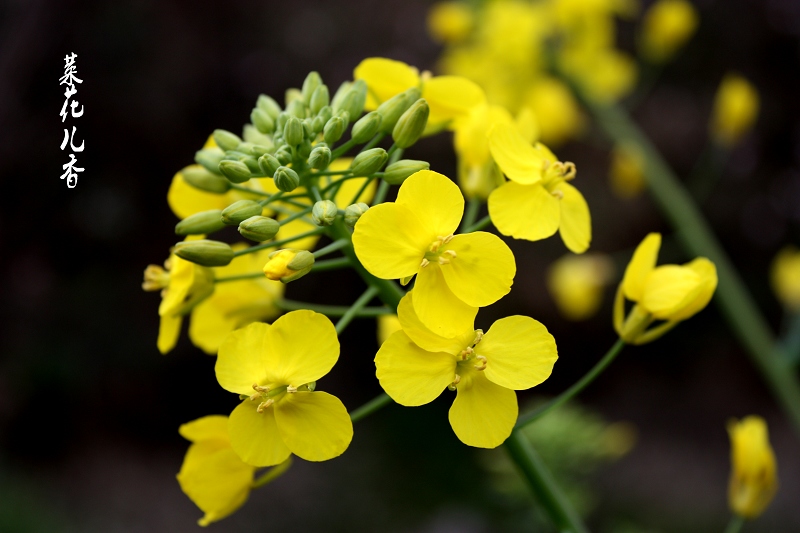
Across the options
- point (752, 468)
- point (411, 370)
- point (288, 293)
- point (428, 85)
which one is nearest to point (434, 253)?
point (411, 370)

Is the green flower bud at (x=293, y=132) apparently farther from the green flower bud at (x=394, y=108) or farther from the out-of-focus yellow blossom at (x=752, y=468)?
the out-of-focus yellow blossom at (x=752, y=468)

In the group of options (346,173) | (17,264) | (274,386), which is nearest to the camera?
(274,386)

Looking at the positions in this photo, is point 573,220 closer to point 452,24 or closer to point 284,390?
point 284,390

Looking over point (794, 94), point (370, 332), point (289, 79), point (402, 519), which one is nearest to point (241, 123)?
point (289, 79)

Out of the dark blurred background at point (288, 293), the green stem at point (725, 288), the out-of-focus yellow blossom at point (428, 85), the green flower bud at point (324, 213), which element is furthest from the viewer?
the dark blurred background at point (288, 293)

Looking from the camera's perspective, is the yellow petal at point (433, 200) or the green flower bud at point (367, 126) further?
the green flower bud at point (367, 126)

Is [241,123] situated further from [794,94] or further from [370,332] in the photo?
[794,94]

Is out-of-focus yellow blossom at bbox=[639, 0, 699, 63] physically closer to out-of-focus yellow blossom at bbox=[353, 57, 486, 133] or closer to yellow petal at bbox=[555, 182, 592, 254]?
out-of-focus yellow blossom at bbox=[353, 57, 486, 133]

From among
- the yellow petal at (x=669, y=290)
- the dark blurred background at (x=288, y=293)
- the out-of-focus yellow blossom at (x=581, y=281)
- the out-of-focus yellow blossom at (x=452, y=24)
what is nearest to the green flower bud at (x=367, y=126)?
the yellow petal at (x=669, y=290)
